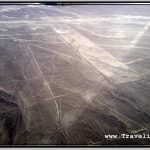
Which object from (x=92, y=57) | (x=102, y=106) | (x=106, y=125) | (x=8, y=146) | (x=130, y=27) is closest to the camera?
(x=8, y=146)

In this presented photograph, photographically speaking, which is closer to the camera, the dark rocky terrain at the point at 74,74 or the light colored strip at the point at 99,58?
the dark rocky terrain at the point at 74,74

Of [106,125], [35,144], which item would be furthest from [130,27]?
[35,144]

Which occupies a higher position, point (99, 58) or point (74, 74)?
point (99, 58)

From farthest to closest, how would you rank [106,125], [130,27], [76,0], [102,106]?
[76,0] → [130,27] → [102,106] → [106,125]

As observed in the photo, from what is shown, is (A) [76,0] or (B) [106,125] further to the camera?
(A) [76,0]

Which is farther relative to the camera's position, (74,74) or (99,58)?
(99,58)

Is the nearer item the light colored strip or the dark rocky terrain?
the dark rocky terrain

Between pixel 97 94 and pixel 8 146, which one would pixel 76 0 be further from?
pixel 8 146

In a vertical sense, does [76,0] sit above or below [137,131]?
above
